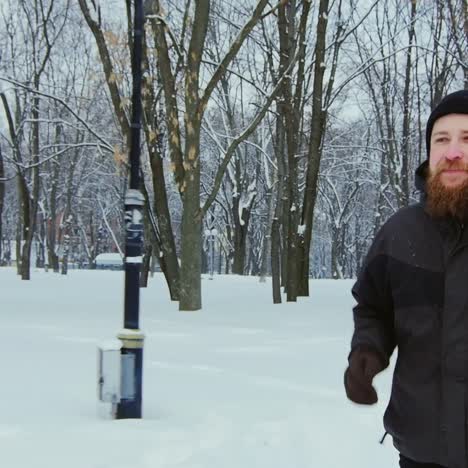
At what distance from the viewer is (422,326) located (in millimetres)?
2170

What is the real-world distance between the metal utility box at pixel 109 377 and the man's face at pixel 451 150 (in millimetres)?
3357

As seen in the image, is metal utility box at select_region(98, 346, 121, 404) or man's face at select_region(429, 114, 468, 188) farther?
metal utility box at select_region(98, 346, 121, 404)

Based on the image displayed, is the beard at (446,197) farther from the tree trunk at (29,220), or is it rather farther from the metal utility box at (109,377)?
the tree trunk at (29,220)

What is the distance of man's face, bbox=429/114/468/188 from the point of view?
222 cm

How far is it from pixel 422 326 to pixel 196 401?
3894 mm

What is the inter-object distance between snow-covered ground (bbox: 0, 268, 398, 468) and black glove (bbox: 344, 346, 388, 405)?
2.19 m

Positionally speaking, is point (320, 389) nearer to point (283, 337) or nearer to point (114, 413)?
point (114, 413)

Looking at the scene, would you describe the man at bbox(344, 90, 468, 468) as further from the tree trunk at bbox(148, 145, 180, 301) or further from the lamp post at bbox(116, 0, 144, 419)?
the tree trunk at bbox(148, 145, 180, 301)

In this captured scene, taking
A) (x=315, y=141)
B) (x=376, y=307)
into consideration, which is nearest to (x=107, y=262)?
(x=315, y=141)

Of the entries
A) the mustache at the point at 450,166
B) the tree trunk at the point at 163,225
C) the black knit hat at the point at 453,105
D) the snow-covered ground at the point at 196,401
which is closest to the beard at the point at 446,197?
the mustache at the point at 450,166

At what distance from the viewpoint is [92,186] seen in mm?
49188

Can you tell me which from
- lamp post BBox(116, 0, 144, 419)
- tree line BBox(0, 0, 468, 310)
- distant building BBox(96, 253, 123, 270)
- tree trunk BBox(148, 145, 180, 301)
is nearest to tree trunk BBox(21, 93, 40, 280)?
tree line BBox(0, 0, 468, 310)

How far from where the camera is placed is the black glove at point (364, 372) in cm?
230

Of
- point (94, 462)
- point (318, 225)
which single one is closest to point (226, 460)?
point (94, 462)
